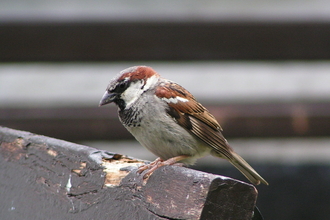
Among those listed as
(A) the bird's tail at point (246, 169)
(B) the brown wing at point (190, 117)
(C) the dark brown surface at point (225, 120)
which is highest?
(B) the brown wing at point (190, 117)

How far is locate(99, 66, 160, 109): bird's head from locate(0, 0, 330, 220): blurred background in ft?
2.28

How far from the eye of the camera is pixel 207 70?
411 cm

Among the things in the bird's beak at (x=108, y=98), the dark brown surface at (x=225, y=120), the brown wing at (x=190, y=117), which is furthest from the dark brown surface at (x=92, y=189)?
the dark brown surface at (x=225, y=120)

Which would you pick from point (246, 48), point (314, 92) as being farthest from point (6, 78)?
point (314, 92)

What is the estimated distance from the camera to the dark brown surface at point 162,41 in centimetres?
266

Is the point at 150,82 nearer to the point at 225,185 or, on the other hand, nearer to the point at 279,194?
the point at 225,185

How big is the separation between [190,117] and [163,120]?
186 mm

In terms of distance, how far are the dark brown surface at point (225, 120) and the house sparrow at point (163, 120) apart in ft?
3.56

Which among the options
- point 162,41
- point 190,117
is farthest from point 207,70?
point 190,117

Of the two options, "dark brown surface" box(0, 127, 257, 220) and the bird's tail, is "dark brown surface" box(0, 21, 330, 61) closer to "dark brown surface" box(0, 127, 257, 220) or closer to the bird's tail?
the bird's tail

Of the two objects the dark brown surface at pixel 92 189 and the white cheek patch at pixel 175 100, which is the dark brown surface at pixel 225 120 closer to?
the white cheek patch at pixel 175 100

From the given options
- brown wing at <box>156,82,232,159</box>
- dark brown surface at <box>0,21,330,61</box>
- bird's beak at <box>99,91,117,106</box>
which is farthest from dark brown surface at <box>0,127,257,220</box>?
dark brown surface at <box>0,21,330,61</box>

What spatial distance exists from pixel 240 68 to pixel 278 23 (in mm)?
1459

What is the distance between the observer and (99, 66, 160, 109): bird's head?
1.97 m
